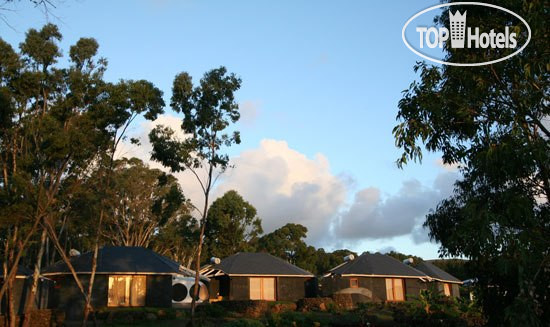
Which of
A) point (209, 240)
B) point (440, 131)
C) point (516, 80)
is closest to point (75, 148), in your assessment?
point (440, 131)

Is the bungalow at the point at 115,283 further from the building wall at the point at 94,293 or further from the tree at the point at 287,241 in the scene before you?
the tree at the point at 287,241

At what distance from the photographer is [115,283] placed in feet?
120

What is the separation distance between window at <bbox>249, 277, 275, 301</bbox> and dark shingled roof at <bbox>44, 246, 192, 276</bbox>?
19.6 feet

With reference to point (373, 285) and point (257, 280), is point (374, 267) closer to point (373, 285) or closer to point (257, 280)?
point (373, 285)

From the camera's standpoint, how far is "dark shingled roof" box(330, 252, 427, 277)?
43.5 meters

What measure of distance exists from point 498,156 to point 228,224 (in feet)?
179

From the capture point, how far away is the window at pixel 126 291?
36.2 meters

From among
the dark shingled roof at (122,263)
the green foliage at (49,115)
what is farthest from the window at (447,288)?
the green foliage at (49,115)

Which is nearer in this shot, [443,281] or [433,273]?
[443,281]

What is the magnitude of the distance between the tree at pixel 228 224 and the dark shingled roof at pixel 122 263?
24.9 metres

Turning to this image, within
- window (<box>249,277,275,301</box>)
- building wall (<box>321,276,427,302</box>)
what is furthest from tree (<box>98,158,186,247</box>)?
building wall (<box>321,276,427,302</box>)

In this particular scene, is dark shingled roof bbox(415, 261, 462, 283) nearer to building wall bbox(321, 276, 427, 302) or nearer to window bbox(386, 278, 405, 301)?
building wall bbox(321, 276, 427, 302)

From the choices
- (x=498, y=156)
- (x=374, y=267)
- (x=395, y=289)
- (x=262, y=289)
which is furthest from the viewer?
(x=395, y=289)

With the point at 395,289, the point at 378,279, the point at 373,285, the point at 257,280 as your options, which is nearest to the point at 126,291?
the point at 257,280
